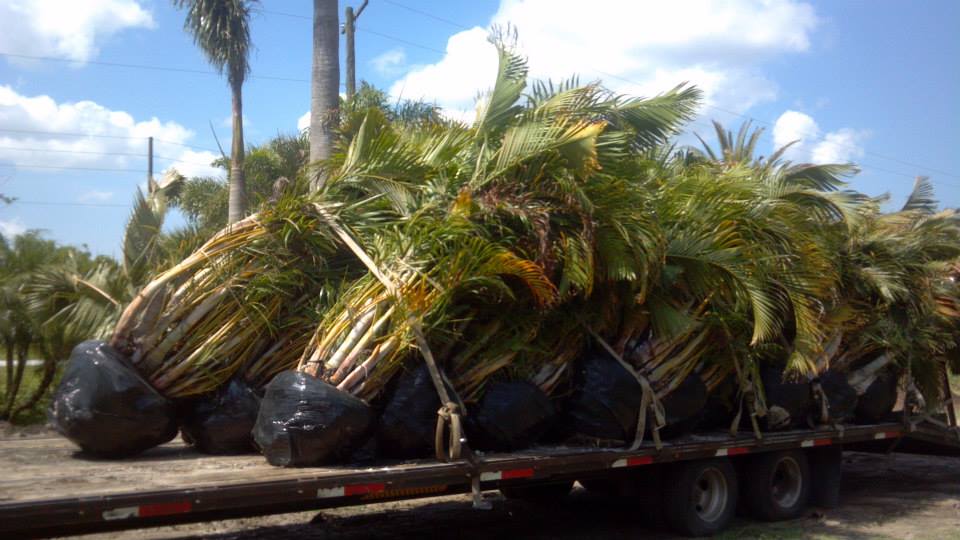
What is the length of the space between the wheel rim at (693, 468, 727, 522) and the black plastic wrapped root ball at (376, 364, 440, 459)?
3.42m

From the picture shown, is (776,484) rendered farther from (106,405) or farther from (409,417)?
(106,405)

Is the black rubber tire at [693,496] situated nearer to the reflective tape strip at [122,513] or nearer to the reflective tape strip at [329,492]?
the reflective tape strip at [329,492]

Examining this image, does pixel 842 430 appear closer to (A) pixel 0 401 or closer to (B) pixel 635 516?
(B) pixel 635 516

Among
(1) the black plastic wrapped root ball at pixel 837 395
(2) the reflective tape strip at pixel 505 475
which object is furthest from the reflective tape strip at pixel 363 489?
(1) the black plastic wrapped root ball at pixel 837 395

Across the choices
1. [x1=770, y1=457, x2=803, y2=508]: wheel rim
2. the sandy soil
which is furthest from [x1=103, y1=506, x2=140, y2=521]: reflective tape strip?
[x1=770, y1=457, x2=803, y2=508]: wheel rim

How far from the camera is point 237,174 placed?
54.1ft

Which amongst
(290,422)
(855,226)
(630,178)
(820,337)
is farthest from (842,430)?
(290,422)

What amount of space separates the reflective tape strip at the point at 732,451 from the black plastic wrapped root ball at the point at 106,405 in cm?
496

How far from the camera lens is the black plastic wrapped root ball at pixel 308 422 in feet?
20.0

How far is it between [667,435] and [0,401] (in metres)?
9.16

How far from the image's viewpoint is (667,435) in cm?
858

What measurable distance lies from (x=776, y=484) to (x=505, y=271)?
4890 millimetres

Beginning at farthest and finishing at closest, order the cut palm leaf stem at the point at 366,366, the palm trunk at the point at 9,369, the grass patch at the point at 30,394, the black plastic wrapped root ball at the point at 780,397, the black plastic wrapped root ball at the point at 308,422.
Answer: the palm trunk at the point at 9,369
the grass patch at the point at 30,394
the black plastic wrapped root ball at the point at 780,397
the cut palm leaf stem at the point at 366,366
the black plastic wrapped root ball at the point at 308,422

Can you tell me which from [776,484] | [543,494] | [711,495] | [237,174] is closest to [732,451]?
[711,495]
